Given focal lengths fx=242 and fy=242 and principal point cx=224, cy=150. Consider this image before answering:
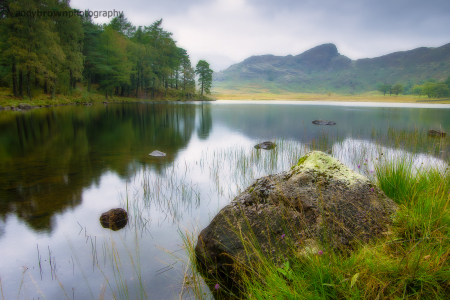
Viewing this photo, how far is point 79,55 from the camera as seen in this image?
38.9 metres

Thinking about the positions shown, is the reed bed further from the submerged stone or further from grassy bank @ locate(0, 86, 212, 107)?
grassy bank @ locate(0, 86, 212, 107)

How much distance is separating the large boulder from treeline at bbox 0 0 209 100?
36923mm

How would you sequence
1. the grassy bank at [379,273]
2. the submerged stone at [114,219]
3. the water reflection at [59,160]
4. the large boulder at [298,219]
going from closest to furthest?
the grassy bank at [379,273], the large boulder at [298,219], the submerged stone at [114,219], the water reflection at [59,160]

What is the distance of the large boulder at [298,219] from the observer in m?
2.96

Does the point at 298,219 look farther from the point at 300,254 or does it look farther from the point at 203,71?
the point at 203,71

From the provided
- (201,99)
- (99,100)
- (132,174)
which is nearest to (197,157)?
(132,174)

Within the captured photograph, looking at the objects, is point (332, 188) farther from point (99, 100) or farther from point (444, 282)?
point (99, 100)

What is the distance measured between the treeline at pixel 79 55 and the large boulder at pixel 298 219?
3692cm

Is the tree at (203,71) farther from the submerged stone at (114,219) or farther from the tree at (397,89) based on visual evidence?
the tree at (397,89)

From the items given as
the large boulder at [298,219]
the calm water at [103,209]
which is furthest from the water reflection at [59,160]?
the large boulder at [298,219]

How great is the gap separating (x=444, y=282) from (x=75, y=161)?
10814mm

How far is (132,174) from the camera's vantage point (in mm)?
8070

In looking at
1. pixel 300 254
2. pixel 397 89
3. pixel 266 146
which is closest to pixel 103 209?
pixel 300 254

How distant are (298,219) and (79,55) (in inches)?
1811
